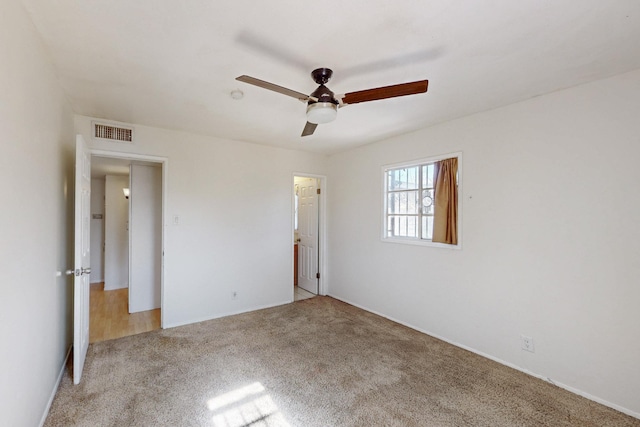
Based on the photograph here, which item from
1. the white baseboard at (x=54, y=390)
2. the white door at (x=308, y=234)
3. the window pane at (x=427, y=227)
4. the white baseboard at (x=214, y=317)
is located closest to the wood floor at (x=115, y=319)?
the white baseboard at (x=214, y=317)

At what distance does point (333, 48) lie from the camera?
1822mm

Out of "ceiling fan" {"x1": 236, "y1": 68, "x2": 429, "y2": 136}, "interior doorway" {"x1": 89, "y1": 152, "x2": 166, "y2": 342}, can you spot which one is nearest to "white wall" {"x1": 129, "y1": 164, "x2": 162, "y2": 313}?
"interior doorway" {"x1": 89, "y1": 152, "x2": 166, "y2": 342}

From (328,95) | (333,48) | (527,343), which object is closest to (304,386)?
(527,343)

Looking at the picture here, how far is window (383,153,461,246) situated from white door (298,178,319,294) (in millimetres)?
1508

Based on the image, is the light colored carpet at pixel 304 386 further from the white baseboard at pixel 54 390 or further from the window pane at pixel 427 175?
the window pane at pixel 427 175

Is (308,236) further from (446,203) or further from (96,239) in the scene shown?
(96,239)

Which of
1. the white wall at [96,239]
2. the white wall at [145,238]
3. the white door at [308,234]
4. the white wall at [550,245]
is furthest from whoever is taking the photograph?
the white wall at [96,239]

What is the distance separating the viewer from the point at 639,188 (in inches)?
80.0

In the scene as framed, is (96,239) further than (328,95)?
Yes

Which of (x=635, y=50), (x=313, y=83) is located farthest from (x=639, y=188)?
(x=313, y=83)

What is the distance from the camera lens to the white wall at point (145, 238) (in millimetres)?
4117

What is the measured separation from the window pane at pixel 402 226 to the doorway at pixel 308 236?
1.36 metres

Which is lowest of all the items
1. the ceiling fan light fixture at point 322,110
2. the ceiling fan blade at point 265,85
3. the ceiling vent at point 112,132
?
the ceiling fan light fixture at point 322,110

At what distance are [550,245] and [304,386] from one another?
2.39m
